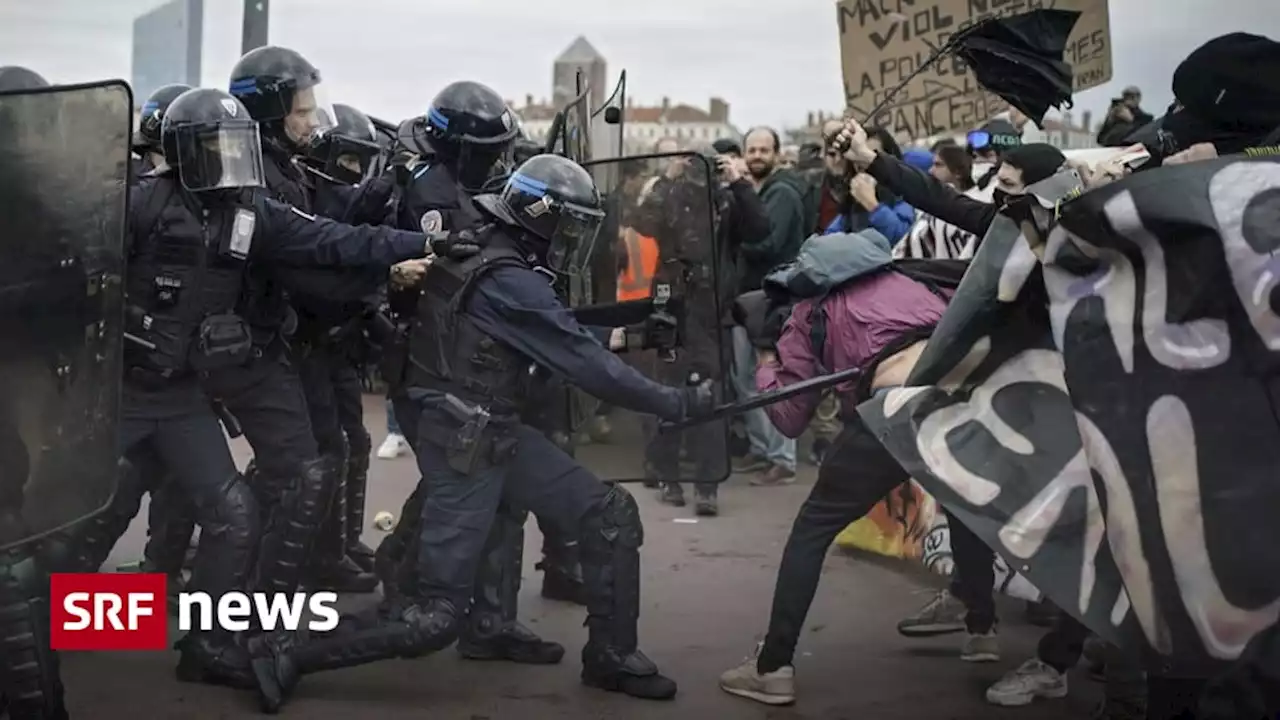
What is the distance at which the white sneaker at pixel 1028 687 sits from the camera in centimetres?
470

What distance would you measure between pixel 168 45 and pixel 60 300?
4.49 meters

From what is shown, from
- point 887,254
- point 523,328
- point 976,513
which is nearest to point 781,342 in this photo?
point 887,254

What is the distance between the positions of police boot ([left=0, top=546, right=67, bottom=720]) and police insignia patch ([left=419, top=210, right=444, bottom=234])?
1760 millimetres

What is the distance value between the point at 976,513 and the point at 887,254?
1342 mm

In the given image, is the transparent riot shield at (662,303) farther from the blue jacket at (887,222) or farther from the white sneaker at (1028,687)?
the blue jacket at (887,222)

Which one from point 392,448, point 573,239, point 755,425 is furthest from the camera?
point 392,448

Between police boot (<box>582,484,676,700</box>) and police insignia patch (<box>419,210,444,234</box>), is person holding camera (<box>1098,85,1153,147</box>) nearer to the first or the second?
police insignia patch (<box>419,210,444,234</box>)

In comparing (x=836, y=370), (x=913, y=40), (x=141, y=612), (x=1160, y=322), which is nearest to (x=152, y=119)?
(x=141, y=612)

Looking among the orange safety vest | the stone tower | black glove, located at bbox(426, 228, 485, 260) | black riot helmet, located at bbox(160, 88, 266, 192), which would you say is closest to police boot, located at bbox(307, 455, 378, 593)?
the orange safety vest

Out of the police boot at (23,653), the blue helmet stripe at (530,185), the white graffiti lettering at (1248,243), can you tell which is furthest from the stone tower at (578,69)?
the white graffiti lettering at (1248,243)

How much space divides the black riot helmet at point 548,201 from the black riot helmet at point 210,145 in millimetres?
700

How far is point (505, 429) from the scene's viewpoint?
4.57 m

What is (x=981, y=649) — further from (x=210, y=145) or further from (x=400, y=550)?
(x=210, y=145)

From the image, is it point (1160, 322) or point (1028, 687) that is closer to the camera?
point (1160, 322)
